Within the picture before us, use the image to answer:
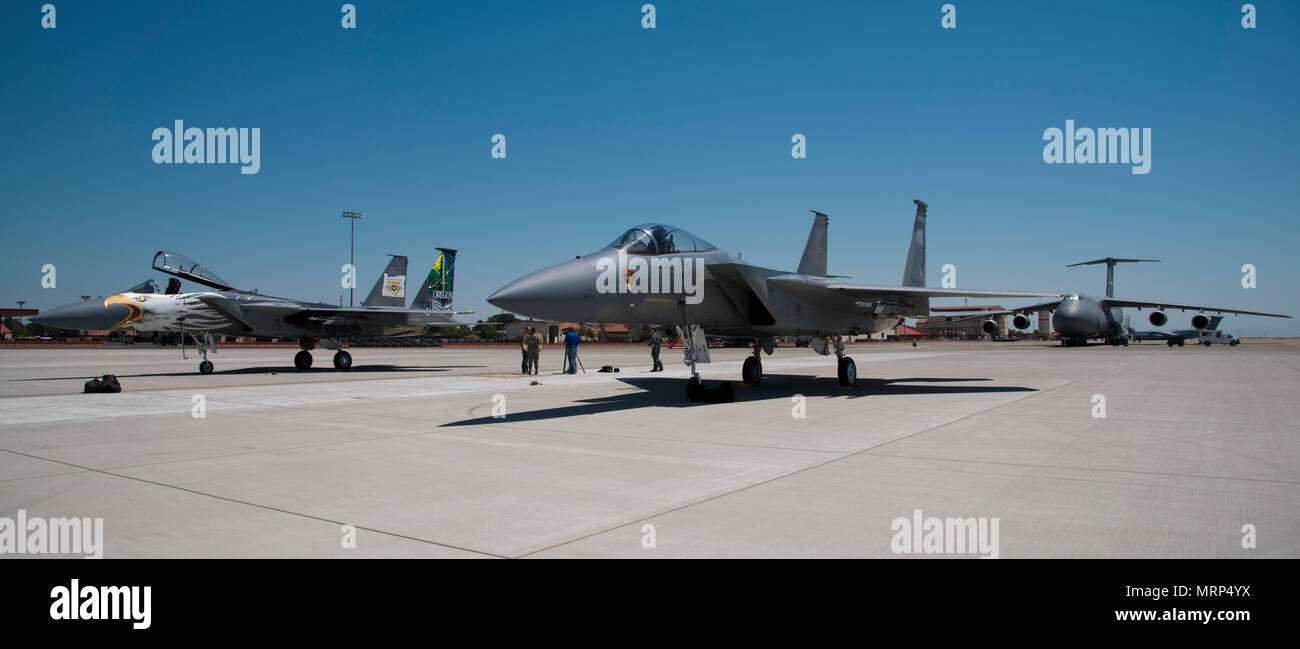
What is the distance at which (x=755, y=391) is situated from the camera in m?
13.2

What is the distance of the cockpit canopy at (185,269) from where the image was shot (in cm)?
1850

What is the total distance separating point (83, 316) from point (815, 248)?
734 inches

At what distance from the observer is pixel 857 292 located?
1291 centimetres

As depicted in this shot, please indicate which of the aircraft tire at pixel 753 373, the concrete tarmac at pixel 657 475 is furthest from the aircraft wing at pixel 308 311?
the aircraft tire at pixel 753 373

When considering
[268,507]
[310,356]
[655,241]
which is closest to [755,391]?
[655,241]

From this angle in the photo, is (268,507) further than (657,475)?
No

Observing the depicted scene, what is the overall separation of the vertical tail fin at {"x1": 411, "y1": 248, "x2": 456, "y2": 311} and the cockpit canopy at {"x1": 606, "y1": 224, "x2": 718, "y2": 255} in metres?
17.3

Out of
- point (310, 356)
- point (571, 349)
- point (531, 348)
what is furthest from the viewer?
point (310, 356)

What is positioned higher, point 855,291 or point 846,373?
point 855,291

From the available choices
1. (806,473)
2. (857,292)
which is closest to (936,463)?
(806,473)

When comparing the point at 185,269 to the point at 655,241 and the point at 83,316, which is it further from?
the point at 655,241

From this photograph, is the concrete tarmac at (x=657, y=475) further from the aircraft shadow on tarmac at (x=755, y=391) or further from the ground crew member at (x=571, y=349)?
the ground crew member at (x=571, y=349)

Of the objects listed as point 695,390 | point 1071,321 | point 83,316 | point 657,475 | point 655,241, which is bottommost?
point 657,475
